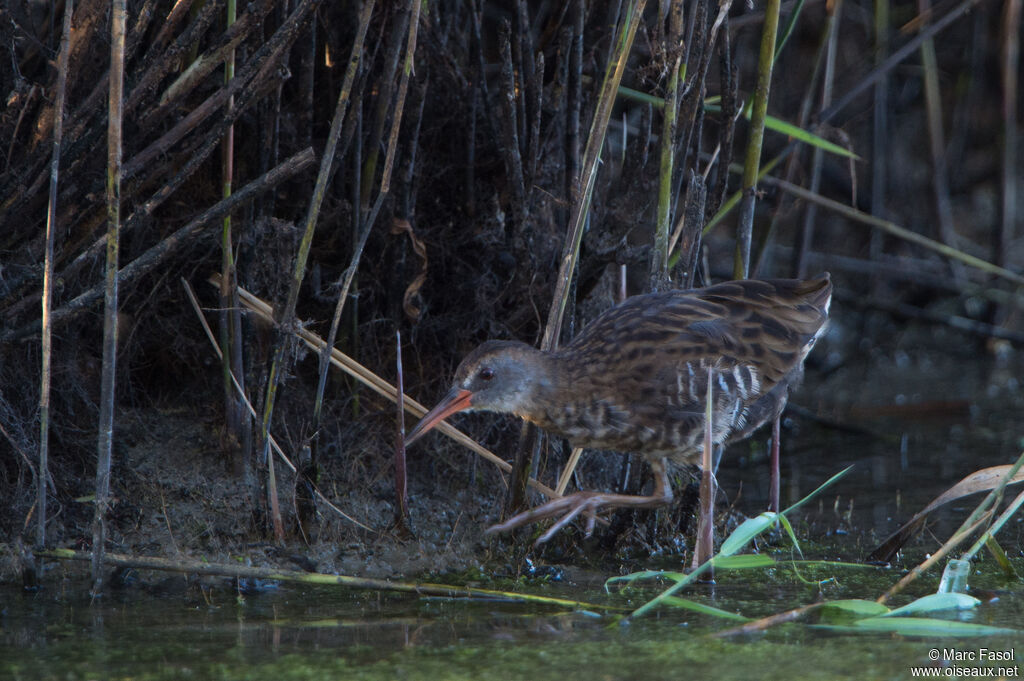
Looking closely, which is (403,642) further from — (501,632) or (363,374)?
(363,374)

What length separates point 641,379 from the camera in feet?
11.8

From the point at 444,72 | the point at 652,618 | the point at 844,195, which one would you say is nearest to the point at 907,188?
the point at 844,195

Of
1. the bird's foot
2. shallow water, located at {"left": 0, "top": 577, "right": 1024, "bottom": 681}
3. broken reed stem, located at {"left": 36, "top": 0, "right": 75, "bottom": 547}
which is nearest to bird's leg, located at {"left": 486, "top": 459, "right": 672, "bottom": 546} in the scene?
the bird's foot

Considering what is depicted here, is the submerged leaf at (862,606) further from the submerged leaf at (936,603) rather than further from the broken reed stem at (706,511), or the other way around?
the broken reed stem at (706,511)

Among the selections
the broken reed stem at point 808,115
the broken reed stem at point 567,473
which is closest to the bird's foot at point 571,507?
the broken reed stem at point 567,473

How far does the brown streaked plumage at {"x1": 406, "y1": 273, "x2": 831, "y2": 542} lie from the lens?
11.6ft

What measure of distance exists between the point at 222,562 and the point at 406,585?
656 millimetres

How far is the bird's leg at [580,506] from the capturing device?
11.0ft

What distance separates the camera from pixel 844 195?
22.7 ft

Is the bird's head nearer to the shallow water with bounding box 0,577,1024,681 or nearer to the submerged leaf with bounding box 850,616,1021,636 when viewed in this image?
the shallow water with bounding box 0,577,1024,681

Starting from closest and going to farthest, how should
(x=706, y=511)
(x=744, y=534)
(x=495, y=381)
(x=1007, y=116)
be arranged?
1. (x=744, y=534)
2. (x=706, y=511)
3. (x=495, y=381)
4. (x=1007, y=116)

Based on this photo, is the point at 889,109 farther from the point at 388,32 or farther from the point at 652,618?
the point at 652,618

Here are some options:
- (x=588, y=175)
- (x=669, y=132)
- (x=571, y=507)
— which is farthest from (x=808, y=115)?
(x=571, y=507)

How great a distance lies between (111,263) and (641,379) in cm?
160
